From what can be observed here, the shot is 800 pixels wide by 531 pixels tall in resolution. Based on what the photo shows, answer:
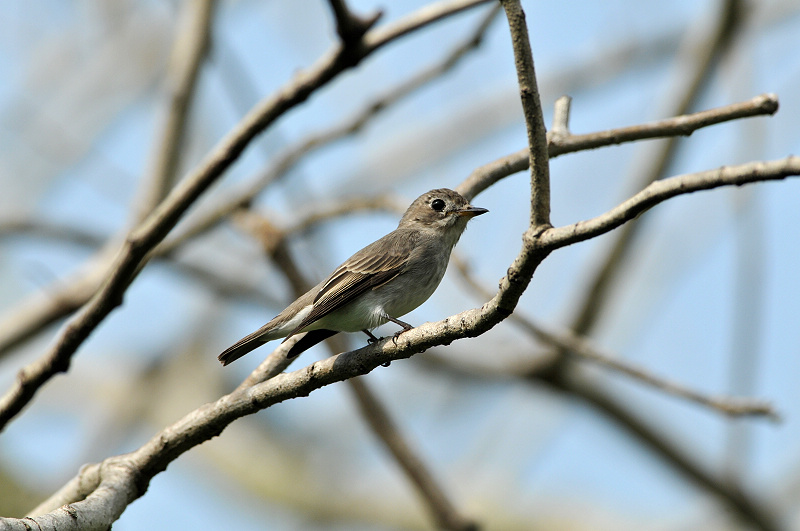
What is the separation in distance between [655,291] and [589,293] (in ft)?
8.59

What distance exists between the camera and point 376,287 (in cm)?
556

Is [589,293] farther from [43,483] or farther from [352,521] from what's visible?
[43,483]

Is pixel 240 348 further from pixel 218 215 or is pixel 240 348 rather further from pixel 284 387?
pixel 218 215

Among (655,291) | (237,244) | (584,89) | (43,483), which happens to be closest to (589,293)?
(655,291)

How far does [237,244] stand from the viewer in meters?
12.2

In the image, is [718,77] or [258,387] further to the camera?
[718,77]

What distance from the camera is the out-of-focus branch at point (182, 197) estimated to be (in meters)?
4.20

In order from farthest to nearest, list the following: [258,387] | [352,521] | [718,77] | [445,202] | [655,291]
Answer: [352,521] < [655,291] < [718,77] < [445,202] < [258,387]

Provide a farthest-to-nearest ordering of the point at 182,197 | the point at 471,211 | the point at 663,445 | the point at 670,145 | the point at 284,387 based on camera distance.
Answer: the point at 663,445, the point at 670,145, the point at 471,211, the point at 182,197, the point at 284,387

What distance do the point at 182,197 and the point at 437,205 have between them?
7.87ft

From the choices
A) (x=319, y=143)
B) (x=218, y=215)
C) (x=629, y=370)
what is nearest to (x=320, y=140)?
(x=319, y=143)

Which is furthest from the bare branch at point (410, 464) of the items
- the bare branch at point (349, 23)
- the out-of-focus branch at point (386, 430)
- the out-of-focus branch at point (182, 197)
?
the bare branch at point (349, 23)

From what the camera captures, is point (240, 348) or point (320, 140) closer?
point (240, 348)

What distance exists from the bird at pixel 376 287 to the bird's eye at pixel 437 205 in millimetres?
70
